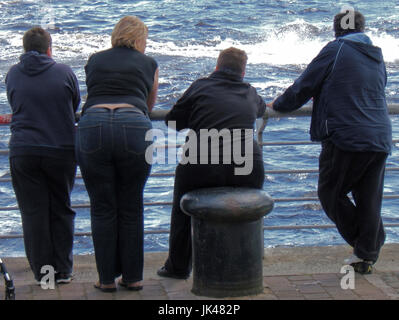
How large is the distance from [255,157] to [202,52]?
2439 centimetres

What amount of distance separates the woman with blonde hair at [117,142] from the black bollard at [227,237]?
0.34 metres

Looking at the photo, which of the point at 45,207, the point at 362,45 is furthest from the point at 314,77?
the point at 45,207

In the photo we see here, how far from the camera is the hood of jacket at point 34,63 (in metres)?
5.12

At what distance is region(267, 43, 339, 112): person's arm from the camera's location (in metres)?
5.27

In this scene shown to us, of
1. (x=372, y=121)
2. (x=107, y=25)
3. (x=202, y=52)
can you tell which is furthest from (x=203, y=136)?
(x=107, y=25)

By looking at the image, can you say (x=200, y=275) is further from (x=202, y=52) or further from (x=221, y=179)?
(x=202, y=52)

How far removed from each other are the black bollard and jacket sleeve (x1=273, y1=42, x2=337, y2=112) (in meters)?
0.74

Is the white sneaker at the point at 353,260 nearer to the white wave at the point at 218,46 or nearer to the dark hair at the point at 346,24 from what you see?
the dark hair at the point at 346,24

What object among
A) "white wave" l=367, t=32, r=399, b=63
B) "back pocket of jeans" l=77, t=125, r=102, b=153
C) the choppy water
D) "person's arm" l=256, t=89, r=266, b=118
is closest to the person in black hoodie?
"back pocket of jeans" l=77, t=125, r=102, b=153

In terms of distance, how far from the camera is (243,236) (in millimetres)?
4969

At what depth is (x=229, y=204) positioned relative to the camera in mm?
4859

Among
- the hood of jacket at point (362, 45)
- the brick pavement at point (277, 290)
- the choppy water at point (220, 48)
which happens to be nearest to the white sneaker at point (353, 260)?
the brick pavement at point (277, 290)

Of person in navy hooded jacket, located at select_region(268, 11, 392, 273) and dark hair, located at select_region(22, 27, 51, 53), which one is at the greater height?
dark hair, located at select_region(22, 27, 51, 53)

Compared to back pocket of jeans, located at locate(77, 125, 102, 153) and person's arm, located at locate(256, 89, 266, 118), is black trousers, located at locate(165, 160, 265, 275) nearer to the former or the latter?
person's arm, located at locate(256, 89, 266, 118)
